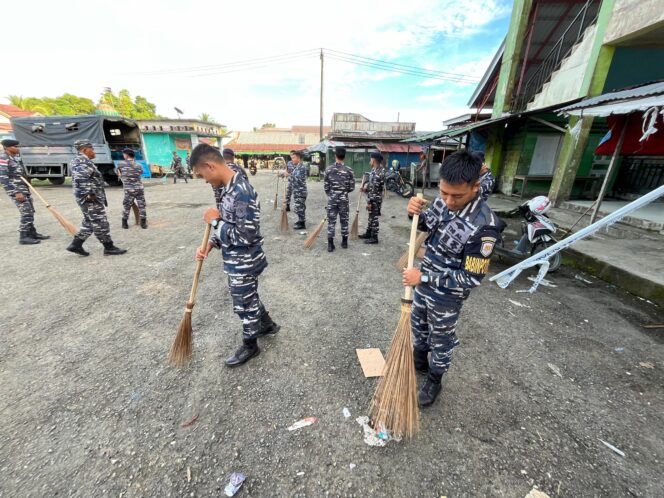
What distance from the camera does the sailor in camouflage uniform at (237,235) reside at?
2.24m

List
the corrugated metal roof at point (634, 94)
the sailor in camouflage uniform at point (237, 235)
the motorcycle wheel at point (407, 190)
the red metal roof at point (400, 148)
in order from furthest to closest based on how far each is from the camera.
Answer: the red metal roof at point (400, 148) < the motorcycle wheel at point (407, 190) < the corrugated metal roof at point (634, 94) < the sailor in camouflage uniform at point (237, 235)

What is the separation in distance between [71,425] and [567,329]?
4.68m

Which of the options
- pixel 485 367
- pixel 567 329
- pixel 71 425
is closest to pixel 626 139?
pixel 567 329

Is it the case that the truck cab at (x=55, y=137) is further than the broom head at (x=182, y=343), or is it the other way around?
the truck cab at (x=55, y=137)

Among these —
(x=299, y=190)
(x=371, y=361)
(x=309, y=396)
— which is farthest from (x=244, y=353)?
(x=299, y=190)

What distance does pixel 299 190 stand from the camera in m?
7.44

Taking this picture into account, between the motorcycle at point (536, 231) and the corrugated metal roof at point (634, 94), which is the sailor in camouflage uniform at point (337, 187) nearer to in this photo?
the motorcycle at point (536, 231)

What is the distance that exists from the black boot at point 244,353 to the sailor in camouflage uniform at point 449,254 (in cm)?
150

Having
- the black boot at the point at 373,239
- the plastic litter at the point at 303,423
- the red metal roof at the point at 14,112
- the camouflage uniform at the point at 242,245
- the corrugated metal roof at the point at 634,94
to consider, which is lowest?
the plastic litter at the point at 303,423

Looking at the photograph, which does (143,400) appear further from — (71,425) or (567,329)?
(567,329)

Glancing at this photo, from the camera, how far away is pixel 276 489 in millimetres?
1625

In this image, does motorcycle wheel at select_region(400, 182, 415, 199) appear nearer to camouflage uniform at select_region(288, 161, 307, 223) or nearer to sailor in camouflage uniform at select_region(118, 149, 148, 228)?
camouflage uniform at select_region(288, 161, 307, 223)

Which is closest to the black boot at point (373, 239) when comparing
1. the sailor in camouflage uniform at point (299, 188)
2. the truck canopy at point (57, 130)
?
the sailor in camouflage uniform at point (299, 188)

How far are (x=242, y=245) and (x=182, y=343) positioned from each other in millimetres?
1085
